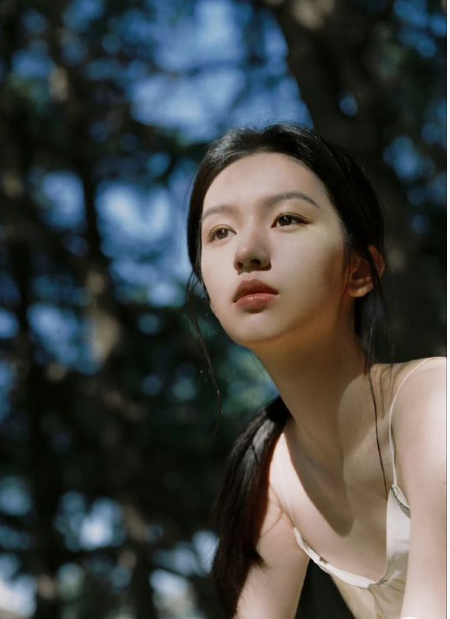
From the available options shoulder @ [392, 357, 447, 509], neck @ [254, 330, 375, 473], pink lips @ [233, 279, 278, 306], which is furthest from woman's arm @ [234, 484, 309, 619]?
pink lips @ [233, 279, 278, 306]

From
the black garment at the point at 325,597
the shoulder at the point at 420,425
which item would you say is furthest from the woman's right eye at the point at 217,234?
the black garment at the point at 325,597

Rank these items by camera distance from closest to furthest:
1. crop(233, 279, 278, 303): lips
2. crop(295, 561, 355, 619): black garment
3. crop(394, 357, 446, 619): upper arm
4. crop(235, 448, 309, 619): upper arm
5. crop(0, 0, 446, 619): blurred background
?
crop(394, 357, 446, 619): upper arm → crop(233, 279, 278, 303): lips → crop(235, 448, 309, 619): upper arm → crop(295, 561, 355, 619): black garment → crop(0, 0, 446, 619): blurred background

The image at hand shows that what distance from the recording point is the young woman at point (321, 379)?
115 centimetres

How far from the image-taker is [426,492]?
1085 mm

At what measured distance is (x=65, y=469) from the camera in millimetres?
4582

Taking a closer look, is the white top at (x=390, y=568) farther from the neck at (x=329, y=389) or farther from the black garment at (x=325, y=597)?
the black garment at (x=325, y=597)

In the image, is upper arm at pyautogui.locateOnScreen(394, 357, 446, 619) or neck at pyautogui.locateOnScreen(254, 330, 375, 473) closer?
upper arm at pyautogui.locateOnScreen(394, 357, 446, 619)

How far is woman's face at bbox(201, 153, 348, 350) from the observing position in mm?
1161

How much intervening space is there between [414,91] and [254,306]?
2054 mm

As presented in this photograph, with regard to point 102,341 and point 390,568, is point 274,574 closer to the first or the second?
point 390,568

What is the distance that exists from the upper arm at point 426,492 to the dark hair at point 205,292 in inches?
5.0

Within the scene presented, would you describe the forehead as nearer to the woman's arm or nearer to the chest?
the chest

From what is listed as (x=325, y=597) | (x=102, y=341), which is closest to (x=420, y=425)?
(x=325, y=597)

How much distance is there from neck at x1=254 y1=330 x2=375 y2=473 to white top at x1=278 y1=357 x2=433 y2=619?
2.9 inches
